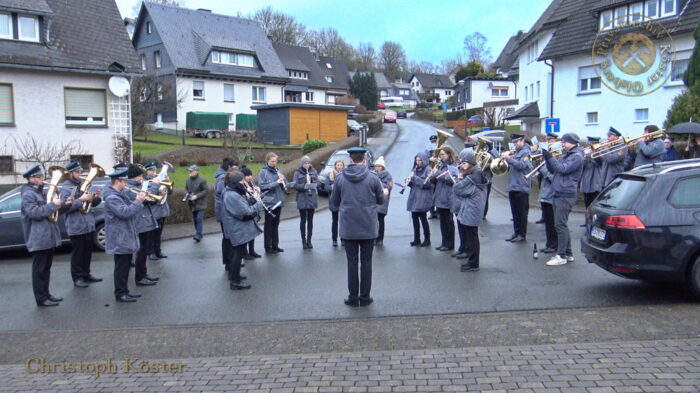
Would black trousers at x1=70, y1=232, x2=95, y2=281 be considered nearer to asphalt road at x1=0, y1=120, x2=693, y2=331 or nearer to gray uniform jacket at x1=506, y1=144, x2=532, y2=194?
asphalt road at x1=0, y1=120, x2=693, y2=331

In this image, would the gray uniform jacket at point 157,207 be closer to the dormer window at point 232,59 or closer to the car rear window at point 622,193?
the car rear window at point 622,193

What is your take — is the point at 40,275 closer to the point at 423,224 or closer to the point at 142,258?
the point at 142,258

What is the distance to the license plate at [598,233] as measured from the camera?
7.19 metres

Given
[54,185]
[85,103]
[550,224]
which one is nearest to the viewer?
[54,185]

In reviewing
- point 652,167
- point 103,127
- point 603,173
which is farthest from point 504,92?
point 652,167

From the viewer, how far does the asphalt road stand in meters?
7.09

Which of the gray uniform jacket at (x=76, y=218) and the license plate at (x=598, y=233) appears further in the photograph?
the gray uniform jacket at (x=76, y=218)

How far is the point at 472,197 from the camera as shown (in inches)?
346

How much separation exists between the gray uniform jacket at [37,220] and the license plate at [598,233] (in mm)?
7141

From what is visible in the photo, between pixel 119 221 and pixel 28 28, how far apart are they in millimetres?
18001

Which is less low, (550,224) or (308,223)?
(550,224)

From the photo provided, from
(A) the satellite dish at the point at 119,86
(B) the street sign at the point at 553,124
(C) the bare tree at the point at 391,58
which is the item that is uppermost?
(C) the bare tree at the point at 391,58

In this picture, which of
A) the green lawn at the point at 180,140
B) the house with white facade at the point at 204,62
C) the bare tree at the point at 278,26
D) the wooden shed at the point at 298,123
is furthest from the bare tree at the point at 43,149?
the bare tree at the point at 278,26

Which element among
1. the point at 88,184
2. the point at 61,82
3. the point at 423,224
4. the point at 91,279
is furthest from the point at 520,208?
the point at 61,82
